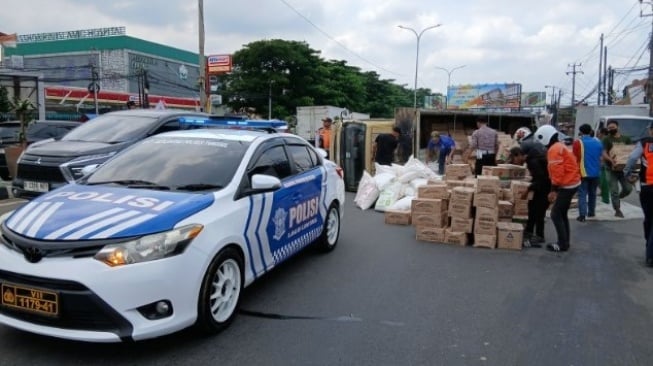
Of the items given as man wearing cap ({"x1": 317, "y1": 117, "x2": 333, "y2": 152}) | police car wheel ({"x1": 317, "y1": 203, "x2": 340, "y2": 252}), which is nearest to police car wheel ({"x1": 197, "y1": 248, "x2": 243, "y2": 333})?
police car wheel ({"x1": 317, "y1": 203, "x2": 340, "y2": 252})

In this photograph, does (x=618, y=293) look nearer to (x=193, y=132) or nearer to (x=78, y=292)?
(x=193, y=132)

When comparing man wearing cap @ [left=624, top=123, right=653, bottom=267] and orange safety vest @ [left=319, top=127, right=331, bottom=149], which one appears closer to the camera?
man wearing cap @ [left=624, top=123, right=653, bottom=267]

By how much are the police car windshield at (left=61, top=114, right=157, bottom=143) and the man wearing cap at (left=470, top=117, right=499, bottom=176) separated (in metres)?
6.88

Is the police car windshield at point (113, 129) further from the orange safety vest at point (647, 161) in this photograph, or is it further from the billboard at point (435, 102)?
the billboard at point (435, 102)

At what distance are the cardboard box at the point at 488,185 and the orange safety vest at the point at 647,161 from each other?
1773mm

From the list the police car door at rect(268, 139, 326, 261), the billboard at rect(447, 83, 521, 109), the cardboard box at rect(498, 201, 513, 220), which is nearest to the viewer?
the police car door at rect(268, 139, 326, 261)

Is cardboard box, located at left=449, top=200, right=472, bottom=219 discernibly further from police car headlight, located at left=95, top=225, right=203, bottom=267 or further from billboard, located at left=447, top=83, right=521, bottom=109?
billboard, located at left=447, top=83, right=521, bottom=109

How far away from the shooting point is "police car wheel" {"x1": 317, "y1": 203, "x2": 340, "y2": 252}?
6.43 metres

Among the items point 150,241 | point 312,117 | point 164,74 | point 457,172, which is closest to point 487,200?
point 457,172

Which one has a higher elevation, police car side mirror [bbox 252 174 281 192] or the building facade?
the building facade

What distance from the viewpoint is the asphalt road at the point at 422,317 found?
363 centimetres

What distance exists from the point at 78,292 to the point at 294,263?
3134 mm

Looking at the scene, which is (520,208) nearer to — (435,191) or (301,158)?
(435,191)

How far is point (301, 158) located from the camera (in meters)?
Answer: 5.94
